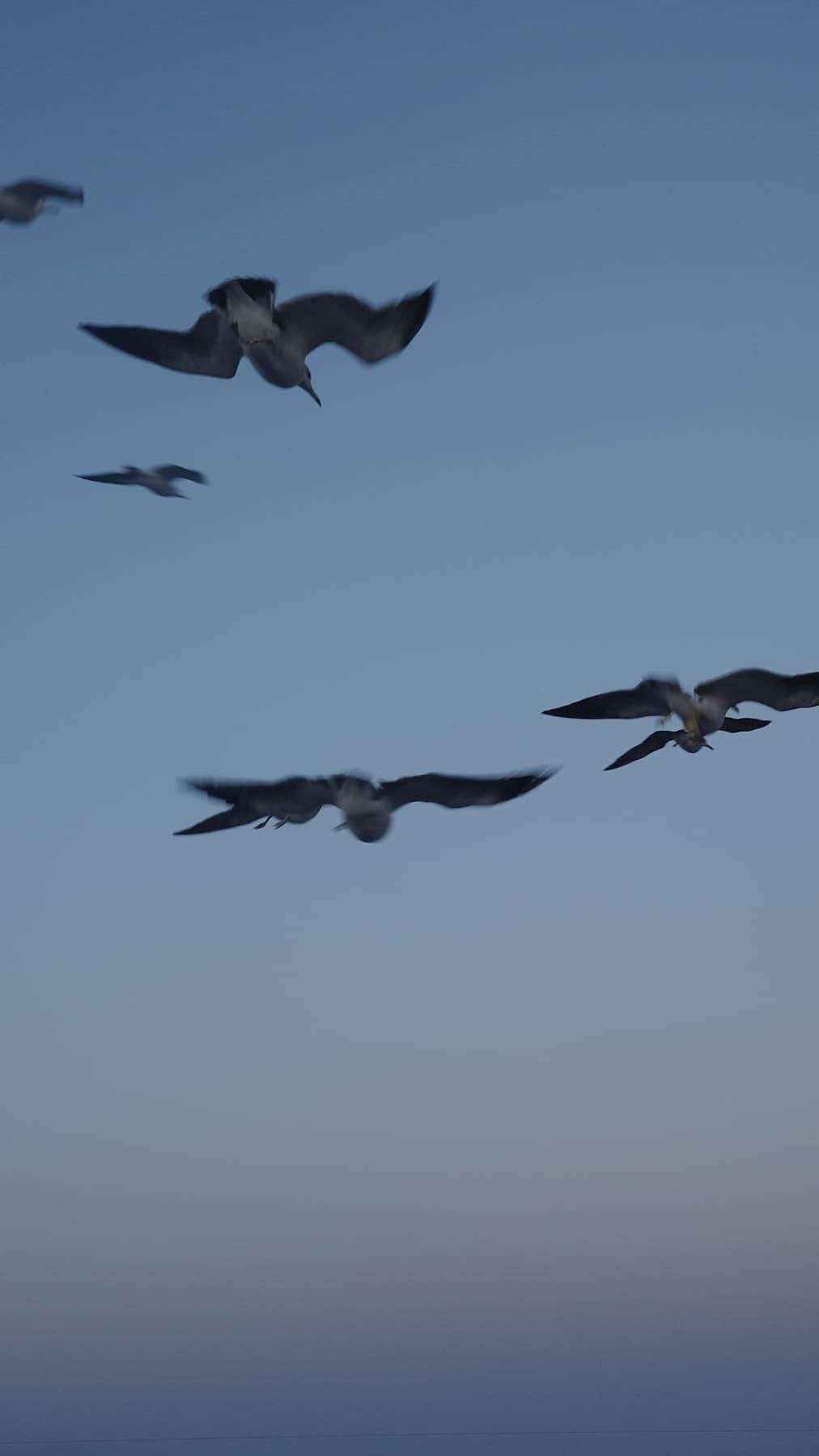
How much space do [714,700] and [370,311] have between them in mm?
9097

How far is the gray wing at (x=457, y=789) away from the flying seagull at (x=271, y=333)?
7187 millimetres

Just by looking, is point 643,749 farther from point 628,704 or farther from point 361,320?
point 361,320

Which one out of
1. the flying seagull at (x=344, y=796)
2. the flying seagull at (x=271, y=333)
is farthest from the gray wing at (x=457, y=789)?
the flying seagull at (x=271, y=333)

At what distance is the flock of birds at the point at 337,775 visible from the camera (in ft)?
109

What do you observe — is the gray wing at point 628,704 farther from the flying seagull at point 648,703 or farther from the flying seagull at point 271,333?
the flying seagull at point 271,333

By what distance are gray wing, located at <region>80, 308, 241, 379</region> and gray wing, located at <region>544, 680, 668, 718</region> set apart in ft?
28.4

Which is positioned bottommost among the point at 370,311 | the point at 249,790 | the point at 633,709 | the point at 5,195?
the point at 249,790

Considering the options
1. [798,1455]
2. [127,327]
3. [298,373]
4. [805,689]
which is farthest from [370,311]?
[798,1455]

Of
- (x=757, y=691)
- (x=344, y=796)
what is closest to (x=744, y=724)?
(x=757, y=691)

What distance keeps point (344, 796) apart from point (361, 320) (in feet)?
27.0

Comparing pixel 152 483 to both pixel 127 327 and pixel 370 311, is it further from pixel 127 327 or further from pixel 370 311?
pixel 370 311

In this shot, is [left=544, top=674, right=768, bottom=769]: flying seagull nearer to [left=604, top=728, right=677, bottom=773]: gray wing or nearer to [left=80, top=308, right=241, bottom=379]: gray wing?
[left=604, top=728, right=677, bottom=773]: gray wing

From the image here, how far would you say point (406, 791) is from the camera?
114 ft

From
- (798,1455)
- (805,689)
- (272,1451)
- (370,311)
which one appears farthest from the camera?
(272,1451)
